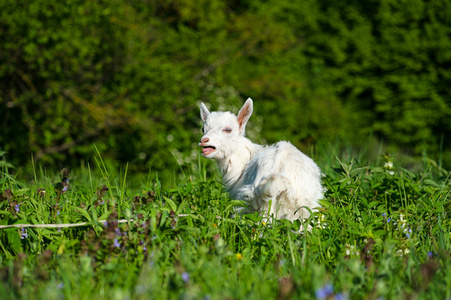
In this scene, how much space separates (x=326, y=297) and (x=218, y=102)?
941cm

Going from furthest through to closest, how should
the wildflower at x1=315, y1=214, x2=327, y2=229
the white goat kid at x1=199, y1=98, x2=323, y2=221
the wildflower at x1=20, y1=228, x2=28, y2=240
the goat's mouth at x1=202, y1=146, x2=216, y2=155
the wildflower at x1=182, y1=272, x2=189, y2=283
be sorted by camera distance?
the goat's mouth at x1=202, y1=146, x2=216, y2=155 < the white goat kid at x1=199, y1=98, x2=323, y2=221 < the wildflower at x1=315, y1=214, x2=327, y2=229 < the wildflower at x1=20, y1=228, x2=28, y2=240 < the wildflower at x1=182, y1=272, x2=189, y2=283

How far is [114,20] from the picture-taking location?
1005 centimetres

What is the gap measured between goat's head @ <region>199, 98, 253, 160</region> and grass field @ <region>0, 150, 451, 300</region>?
0.29m

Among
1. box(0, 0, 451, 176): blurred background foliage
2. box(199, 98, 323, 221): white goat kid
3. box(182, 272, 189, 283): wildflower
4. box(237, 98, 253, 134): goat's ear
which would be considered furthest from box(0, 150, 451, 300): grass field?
box(0, 0, 451, 176): blurred background foliage

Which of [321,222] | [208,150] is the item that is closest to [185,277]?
[321,222]

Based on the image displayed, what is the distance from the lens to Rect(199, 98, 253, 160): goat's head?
3.87 metres

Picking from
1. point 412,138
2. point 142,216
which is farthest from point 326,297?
point 412,138

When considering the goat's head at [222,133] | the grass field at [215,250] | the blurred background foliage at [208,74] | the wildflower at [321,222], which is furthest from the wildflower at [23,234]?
the blurred background foliage at [208,74]

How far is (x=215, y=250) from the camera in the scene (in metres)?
2.52

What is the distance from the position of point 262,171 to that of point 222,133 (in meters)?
0.68

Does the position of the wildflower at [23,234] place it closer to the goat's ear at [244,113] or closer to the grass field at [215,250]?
the grass field at [215,250]

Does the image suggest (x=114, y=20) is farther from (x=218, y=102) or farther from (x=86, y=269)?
(x=86, y=269)

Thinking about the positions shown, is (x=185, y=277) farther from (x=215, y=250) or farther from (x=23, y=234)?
(x=23, y=234)

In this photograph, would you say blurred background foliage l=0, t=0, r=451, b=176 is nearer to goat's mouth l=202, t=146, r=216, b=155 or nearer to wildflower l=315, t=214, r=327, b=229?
goat's mouth l=202, t=146, r=216, b=155
